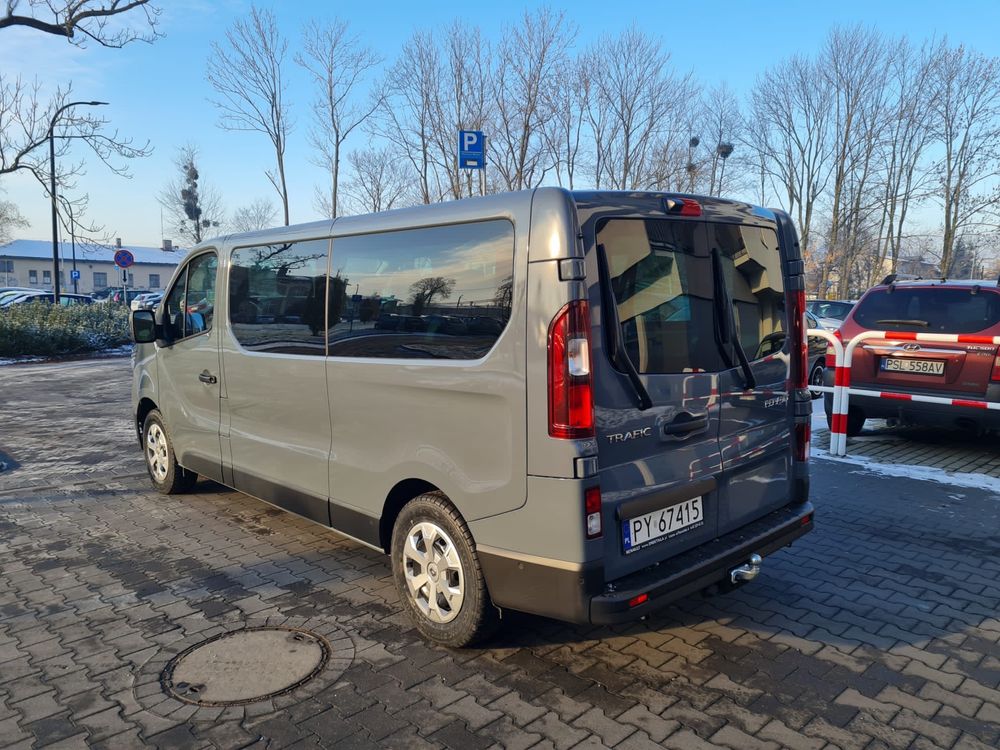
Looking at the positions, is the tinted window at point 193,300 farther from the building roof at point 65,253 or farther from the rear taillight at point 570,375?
the building roof at point 65,253

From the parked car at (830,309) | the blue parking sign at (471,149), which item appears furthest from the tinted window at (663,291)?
the parked car at (830,309)

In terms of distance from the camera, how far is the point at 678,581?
10.1 feet

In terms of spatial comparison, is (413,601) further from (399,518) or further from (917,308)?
(917,308)

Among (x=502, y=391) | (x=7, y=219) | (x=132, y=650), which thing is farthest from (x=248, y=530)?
(x=7, y=219)

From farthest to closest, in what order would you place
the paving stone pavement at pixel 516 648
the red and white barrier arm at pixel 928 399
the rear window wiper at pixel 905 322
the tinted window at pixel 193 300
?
the rear window wiper at pixel 905 322
the red and white barrier arm at pixel 928 399
the tinted window at pixel 193 300
the paving stone pavement at pixel 516 648

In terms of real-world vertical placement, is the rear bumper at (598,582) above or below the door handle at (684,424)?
below

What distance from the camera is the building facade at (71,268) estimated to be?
76812mm

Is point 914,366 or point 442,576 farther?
point 914,366

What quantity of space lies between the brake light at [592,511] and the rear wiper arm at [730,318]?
3.55 ft

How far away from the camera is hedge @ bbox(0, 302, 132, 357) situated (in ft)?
61.1

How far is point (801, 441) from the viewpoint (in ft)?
13.1

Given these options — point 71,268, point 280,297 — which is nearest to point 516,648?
point 280,297

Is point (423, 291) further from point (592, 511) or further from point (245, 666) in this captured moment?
point (245, 666)

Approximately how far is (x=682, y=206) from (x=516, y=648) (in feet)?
7.31
